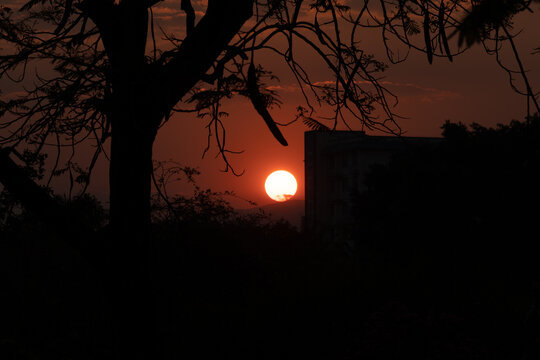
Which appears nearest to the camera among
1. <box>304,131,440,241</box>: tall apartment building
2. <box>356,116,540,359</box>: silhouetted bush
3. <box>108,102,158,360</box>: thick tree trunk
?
<box>108,102,158,360</box>: thick tree trunk

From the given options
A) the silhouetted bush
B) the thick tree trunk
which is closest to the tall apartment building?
the silhouetted bush

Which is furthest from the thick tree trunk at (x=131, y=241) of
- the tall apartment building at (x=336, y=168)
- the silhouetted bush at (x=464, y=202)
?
the tall apartment building at (x=336, y=168)

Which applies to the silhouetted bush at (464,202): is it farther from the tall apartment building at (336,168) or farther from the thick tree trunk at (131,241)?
the tall apartment building at (336,168)

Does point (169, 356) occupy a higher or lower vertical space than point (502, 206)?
lower

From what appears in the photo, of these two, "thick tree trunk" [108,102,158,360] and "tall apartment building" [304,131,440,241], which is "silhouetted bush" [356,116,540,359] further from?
"tall apartment building" [304,131,440,241]

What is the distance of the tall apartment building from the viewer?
87.9 meters

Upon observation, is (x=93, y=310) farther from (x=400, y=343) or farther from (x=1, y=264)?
(x=400, y=343)

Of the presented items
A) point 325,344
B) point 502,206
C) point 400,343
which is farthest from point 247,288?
point 502,206

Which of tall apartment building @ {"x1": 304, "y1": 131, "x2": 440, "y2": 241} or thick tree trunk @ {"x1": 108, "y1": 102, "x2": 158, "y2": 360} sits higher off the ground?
tall apartment building @ {"x1": 304, "y1": 131, "x2": 440, "y2": 241}

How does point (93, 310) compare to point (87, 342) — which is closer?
point (87, 342)

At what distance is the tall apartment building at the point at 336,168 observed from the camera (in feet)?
288

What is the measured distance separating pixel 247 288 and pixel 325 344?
819cm

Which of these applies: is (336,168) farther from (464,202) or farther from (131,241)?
(131,241)

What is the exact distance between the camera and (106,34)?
743cm
